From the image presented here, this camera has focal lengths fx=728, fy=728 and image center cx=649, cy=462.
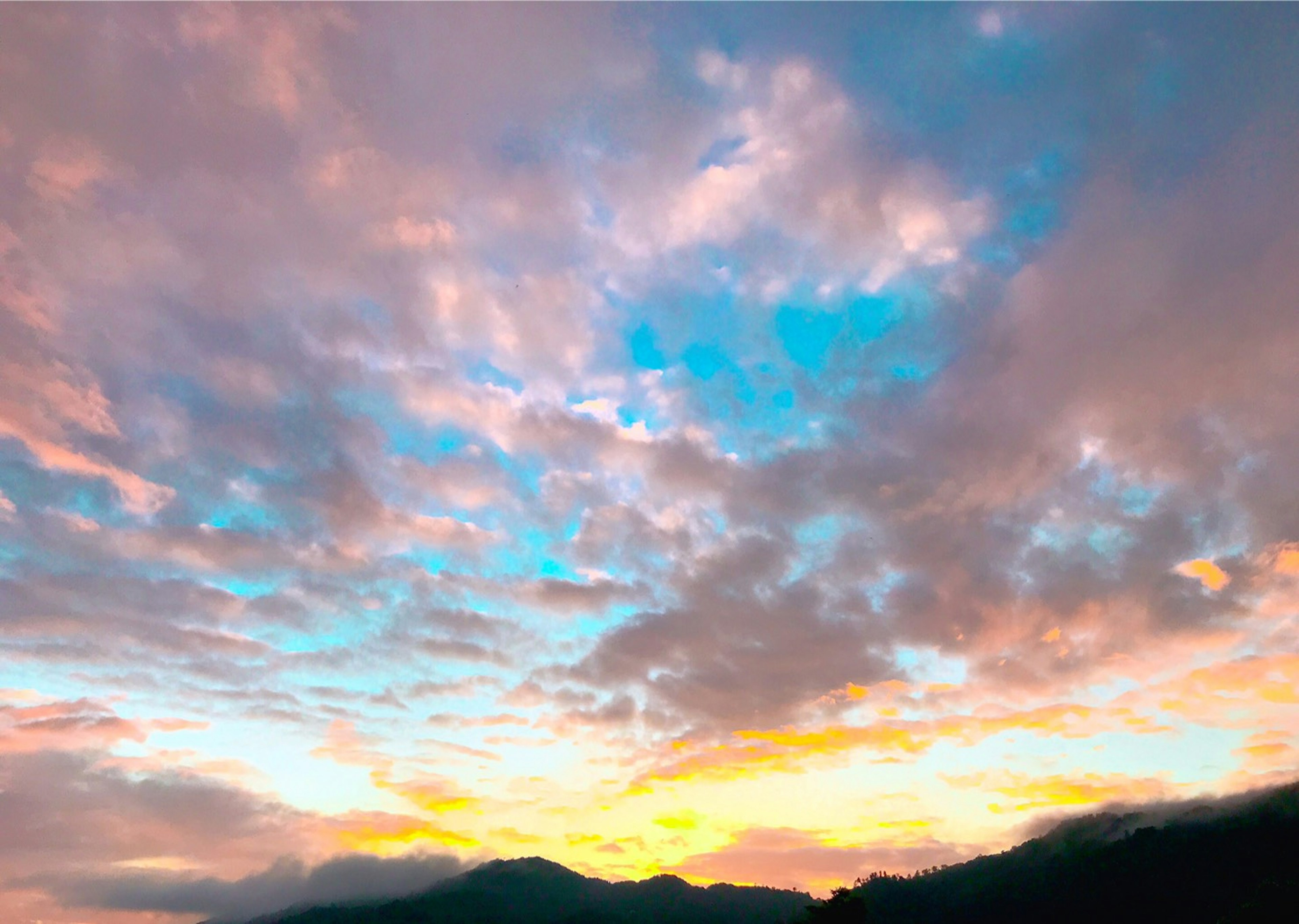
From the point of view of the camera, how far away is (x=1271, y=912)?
10238cm

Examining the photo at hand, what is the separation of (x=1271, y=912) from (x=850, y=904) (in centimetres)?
6092

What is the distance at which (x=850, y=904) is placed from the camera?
97562 millimetres
